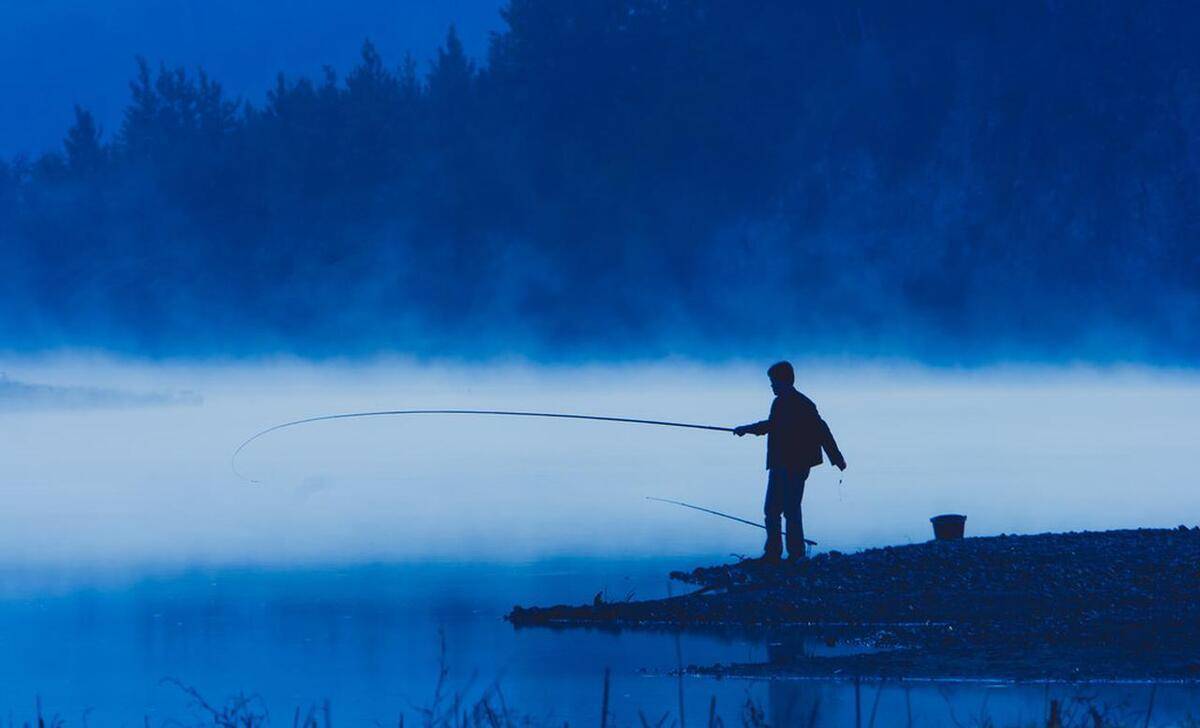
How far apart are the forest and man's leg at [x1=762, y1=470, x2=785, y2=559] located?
6639 cm

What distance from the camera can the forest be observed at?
80.8m

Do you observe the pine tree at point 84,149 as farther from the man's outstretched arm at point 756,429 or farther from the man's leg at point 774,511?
the man's outstretched arm at point 756,429

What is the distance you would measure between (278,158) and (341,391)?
12.2 metres

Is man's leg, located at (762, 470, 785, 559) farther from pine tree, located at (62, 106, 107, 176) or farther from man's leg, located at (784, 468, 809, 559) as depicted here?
pine tree, located at (62, 106, 107, 176)

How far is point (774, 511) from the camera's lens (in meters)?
14.5

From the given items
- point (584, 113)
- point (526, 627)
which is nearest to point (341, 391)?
point (584, 113)

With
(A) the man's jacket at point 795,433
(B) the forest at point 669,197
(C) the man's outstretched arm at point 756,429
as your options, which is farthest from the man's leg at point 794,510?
(B) the forest at point 669,197

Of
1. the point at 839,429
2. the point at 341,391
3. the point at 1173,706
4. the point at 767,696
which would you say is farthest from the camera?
the point at 341,391

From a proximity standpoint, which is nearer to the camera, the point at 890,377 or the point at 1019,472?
the point at 1019,472

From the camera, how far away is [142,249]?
93.2 m

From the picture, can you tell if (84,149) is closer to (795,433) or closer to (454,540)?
(454,540)

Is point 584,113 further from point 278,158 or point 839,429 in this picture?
point 839,429

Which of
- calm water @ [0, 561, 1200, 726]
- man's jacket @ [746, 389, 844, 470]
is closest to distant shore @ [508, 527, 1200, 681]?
calm water @ [0, 561, 1200, 726]

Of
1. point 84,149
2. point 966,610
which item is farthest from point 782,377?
point 84,149
